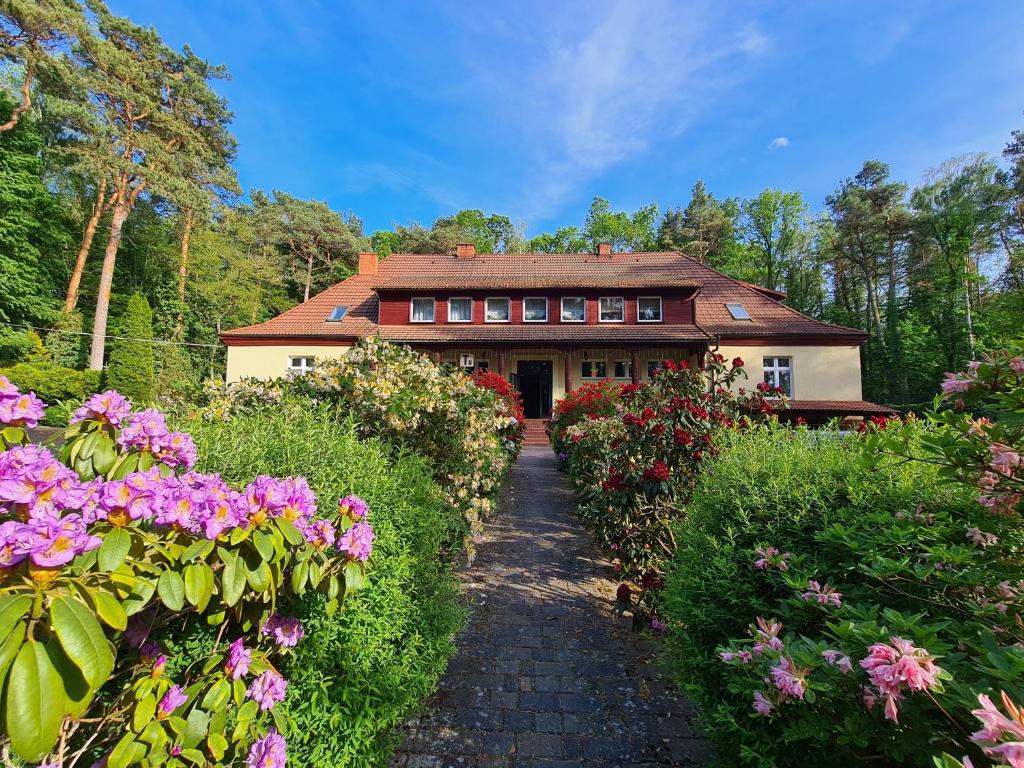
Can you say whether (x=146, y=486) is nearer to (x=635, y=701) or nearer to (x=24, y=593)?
(x=24, y=593)

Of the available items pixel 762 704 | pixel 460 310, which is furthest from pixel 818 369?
pixel 762 704

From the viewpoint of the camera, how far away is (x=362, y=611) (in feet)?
6.19

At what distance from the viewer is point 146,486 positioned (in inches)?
44.4

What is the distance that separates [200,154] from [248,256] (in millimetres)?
7241

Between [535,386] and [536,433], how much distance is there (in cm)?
256

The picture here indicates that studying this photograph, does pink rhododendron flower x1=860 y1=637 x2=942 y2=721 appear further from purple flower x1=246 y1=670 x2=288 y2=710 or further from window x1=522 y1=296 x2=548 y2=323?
window x1=522 y1=296 x2=548 y2=323

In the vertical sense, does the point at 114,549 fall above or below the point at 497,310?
below

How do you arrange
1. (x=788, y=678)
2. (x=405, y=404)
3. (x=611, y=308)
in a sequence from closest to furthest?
(x=788, y=678) → (x=405, y=404) → (x=611, y=308)

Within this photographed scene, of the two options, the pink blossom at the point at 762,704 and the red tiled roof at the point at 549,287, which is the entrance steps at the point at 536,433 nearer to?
the red tiled roof at the point at 549,287

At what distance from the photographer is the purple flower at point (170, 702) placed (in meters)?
1.20

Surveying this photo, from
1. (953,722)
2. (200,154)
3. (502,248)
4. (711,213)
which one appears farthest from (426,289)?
(711,213)

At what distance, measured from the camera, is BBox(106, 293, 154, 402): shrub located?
19.5 metres

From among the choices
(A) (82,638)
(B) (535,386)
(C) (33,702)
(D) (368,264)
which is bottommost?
(C) (33,702)

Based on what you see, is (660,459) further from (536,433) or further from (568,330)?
(568,330)
